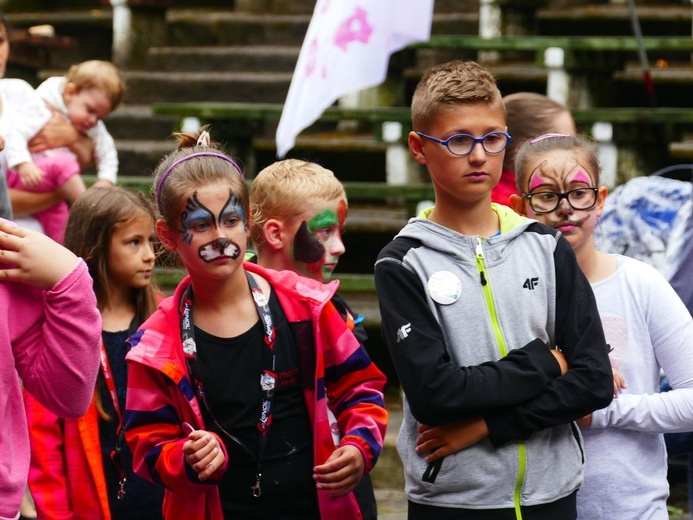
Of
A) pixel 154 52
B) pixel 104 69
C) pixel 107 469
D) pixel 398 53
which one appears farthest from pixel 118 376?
pixel 154 52

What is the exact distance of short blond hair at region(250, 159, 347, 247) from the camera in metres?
4.27

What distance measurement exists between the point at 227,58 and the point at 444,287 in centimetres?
615

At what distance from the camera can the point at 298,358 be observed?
343cm

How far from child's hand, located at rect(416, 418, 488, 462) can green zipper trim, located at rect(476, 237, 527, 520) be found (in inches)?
4.6

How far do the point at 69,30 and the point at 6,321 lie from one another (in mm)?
7369

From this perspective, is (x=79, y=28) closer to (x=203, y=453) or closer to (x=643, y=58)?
(x=643, y=58)

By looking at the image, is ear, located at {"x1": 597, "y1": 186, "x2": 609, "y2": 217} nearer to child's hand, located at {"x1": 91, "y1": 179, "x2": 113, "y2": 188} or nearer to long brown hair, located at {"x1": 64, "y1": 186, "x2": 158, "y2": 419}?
long brown hair, located at {"x1": 64, "y1": 186, "x2": 158, "y2": 419}

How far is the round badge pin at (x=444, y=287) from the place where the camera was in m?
3.23

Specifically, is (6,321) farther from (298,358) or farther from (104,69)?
(104,69)

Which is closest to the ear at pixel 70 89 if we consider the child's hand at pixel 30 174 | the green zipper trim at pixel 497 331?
the child's hand at pixel 30 174

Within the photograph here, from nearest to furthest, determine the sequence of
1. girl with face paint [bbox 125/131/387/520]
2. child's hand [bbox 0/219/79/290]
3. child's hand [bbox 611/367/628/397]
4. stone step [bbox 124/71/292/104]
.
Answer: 1. child's hand [bbox 0/219/79/290]
2. girl with face paint [bbox 125/131/387/520]
3. child's hand [bbox 611/367/628/397]
4. stone step [bbox 124/71/292/104]

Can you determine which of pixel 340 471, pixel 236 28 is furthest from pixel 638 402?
pixel 236 28

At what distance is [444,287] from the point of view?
3.24 metres

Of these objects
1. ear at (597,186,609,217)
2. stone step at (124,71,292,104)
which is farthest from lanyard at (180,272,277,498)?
stone step at (124,71,292,104)
